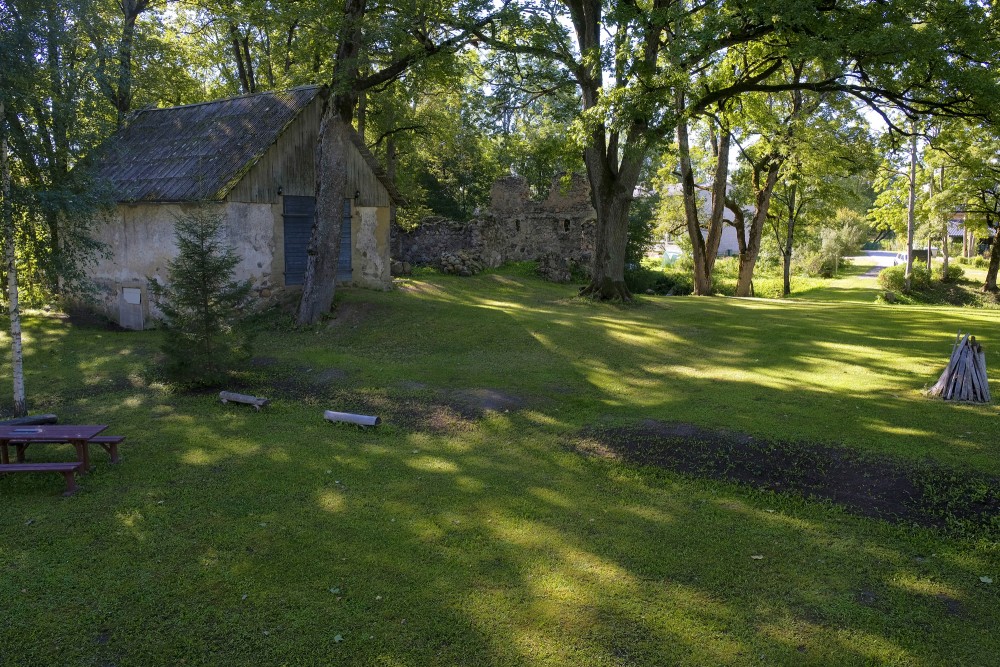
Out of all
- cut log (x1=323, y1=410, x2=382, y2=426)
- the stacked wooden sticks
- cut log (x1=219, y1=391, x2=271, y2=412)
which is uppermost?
the stacked wooden sticks

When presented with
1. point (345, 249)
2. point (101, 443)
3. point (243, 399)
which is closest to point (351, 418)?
point (243, 399)

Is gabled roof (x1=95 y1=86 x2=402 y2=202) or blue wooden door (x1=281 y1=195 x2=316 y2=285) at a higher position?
gabled roof (x1=95 y1=86 x2=402 y2=202)

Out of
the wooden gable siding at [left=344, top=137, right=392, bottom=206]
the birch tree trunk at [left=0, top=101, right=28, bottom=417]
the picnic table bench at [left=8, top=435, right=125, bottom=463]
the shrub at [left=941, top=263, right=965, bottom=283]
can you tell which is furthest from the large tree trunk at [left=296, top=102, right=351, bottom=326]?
the shrub at [left=941, top=263, right=965, bottom=283]

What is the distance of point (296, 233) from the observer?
18.0 meters

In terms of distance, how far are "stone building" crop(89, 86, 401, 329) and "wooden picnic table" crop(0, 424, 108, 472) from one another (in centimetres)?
897

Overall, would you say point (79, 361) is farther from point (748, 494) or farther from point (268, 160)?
point (748, 494)

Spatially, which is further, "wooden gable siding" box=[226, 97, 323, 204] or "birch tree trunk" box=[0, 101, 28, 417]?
"wooden gable siding" box=[226, 97, 323, 204]

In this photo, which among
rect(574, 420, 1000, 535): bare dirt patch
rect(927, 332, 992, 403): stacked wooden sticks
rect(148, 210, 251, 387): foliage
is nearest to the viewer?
rect(574, 420, 1000, 535): bare dirt patch

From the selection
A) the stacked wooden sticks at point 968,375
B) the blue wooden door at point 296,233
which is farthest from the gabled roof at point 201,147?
the stacked wooden sticks at point 968,375

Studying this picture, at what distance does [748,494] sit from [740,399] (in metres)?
3.47

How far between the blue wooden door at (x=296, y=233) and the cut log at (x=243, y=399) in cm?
761

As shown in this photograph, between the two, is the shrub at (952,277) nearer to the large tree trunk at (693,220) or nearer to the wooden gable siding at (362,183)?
the large tree trunk at (693,220)

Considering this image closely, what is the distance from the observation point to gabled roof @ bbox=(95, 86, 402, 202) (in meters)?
16.5

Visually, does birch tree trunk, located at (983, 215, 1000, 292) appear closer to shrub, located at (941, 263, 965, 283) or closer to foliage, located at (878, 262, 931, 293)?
shrub, located at (941, 263, 965, 283)
